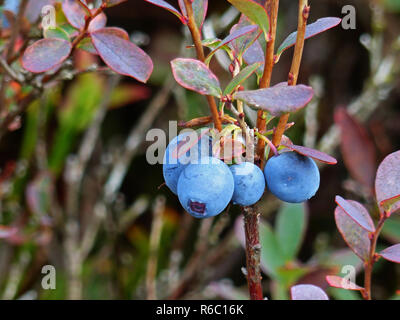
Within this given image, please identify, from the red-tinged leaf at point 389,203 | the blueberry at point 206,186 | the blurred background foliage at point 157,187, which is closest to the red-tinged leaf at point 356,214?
the red-tinged leaf at point 389,203

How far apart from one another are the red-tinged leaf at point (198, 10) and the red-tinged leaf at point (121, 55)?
0.24ft

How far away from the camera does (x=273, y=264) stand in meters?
1.07

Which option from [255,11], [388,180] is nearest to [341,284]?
[388,180]

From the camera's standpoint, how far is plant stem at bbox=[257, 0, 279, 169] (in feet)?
1.81

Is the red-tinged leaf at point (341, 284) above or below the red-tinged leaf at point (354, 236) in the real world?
below

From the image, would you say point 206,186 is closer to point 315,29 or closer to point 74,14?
point 315,29

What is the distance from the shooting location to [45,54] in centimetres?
64

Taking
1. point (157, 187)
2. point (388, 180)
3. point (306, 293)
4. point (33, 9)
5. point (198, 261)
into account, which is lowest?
point (306, 293)

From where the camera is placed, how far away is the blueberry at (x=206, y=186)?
53 centimetres

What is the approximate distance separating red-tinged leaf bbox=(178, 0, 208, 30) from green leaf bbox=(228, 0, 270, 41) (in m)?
0.06

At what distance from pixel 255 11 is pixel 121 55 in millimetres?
189

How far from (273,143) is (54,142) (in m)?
1.17

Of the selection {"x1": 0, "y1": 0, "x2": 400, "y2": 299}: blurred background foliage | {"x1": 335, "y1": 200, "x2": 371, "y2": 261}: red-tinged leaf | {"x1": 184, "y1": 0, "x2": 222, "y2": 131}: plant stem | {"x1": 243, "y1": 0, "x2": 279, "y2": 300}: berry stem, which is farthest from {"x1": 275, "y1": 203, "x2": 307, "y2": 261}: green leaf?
{"x1": 184, "y1": 0, "x2": 222, "y2": 131}: plant stem

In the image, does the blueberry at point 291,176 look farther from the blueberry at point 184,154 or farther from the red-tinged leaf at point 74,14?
the red-tinged leaf at point 74,14
